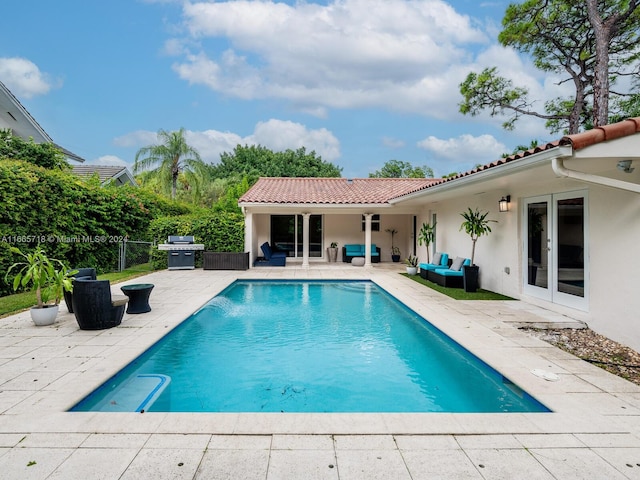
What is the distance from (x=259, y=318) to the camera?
714cm

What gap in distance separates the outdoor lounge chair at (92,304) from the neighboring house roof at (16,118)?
1069cm

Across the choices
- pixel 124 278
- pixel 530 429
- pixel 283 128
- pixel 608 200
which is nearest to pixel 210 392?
pixel 530 429

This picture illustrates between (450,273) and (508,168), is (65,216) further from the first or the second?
(508,168)

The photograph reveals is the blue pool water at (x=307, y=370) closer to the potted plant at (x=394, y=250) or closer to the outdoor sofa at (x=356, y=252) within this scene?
the outdoor sofa at (x=356, y=252)

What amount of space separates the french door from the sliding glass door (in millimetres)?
10089

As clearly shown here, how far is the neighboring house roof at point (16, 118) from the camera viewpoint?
13.1 m

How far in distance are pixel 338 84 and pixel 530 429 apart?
2177 centimetres

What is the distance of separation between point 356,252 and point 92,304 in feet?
38.8

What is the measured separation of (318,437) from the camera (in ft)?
8.73

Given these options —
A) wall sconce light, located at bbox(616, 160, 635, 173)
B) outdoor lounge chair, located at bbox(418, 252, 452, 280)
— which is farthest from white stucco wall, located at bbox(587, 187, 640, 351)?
outdoor lounge chair, located at bbox(418, 252, 452, 280)

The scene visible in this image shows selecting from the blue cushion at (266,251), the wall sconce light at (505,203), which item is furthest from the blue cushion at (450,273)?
the blue cushion at (266,251)

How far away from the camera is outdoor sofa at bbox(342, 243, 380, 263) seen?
1598 cm

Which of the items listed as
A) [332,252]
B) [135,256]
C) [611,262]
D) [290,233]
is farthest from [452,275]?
[135,256]

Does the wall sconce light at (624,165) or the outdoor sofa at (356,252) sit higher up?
the wall sconce light at (624,165)
